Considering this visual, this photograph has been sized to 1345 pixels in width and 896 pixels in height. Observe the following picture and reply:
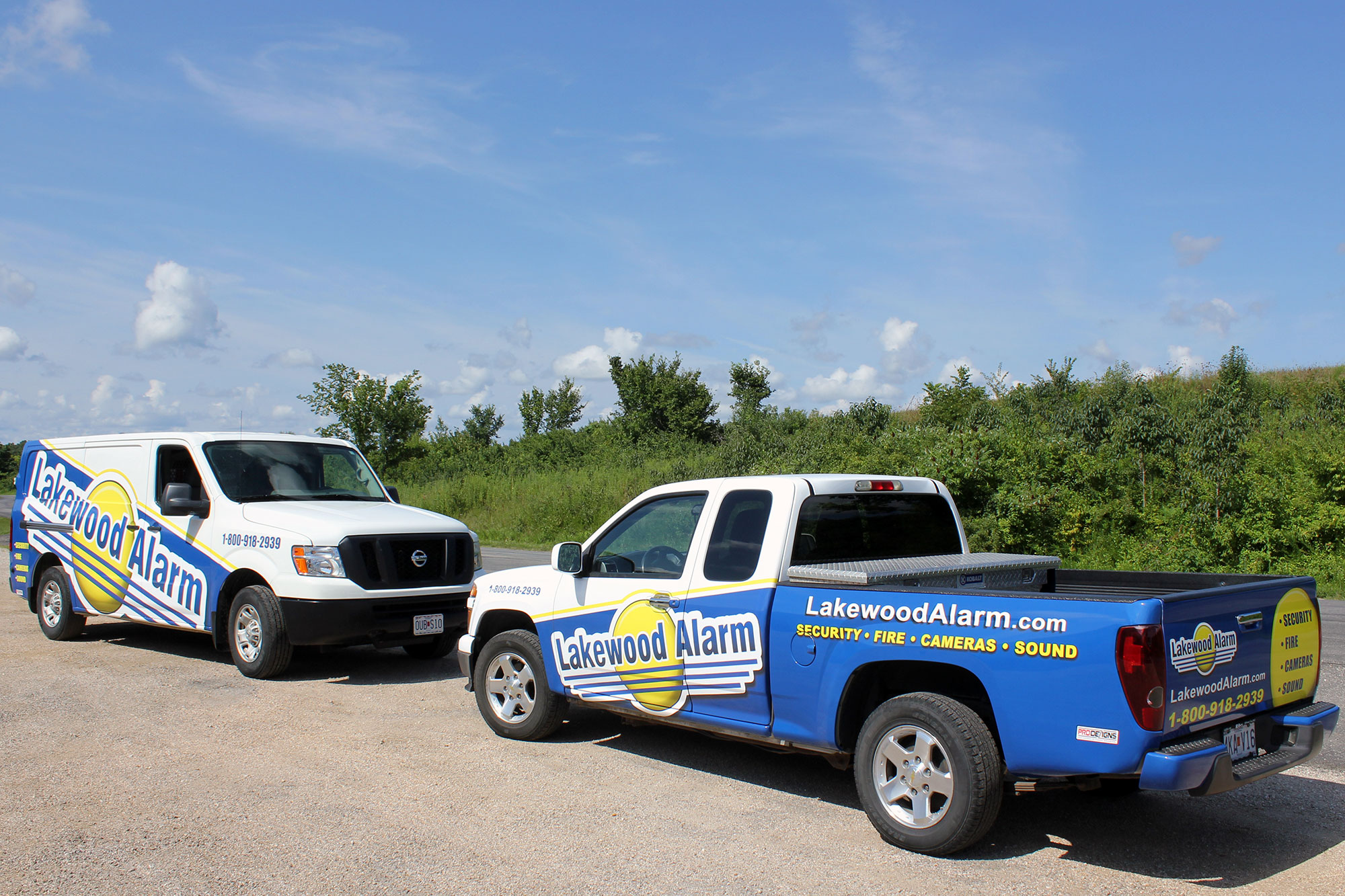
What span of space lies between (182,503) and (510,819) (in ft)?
18.5

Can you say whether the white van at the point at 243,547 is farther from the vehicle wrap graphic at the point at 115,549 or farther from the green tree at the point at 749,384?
the green tree at the point at 749,384

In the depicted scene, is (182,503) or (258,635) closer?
(258,635)

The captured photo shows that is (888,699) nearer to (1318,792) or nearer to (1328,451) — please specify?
(1318,792)

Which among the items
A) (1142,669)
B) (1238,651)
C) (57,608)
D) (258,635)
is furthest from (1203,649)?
(57,608)

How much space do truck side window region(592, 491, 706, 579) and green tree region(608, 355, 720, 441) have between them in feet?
136

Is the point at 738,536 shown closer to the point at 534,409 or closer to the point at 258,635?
the point at 258,635

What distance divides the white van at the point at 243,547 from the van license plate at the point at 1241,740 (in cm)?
636

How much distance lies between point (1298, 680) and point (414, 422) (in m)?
40.0

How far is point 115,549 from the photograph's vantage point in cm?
1027

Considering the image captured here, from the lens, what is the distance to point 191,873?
177 inches

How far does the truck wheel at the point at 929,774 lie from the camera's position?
179 inches

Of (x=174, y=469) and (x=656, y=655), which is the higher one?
(x=174, y=469)

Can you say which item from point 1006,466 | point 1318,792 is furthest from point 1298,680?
point 1006,466

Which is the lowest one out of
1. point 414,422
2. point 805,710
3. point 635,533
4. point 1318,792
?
point 1318,792
